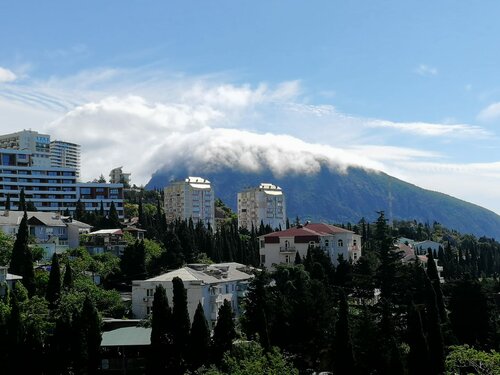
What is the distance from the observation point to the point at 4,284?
58781 mm

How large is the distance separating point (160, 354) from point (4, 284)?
59.2 ft

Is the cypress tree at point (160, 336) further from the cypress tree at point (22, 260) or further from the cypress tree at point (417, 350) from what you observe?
the cypress tree at point (22, 260)

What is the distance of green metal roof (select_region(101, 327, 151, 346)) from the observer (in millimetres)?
54000

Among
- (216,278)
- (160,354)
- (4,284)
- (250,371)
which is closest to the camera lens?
(250,371)

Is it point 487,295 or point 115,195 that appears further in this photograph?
point 115,195

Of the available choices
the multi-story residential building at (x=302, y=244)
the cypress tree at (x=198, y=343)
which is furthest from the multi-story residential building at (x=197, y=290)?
the multi-story residential building at (x=302, y=244)

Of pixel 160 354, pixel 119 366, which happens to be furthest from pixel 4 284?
pixel 160 354

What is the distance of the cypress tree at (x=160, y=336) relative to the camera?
48.0 m

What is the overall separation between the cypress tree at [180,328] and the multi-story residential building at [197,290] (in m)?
13.7

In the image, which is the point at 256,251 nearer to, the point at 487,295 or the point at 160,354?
the point at 487,295

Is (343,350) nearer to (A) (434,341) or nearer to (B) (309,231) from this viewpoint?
(A) (434,341)

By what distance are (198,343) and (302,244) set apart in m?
48.8

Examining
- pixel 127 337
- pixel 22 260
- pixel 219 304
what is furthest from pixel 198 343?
pixel 22 260

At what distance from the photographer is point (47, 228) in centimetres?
9450
